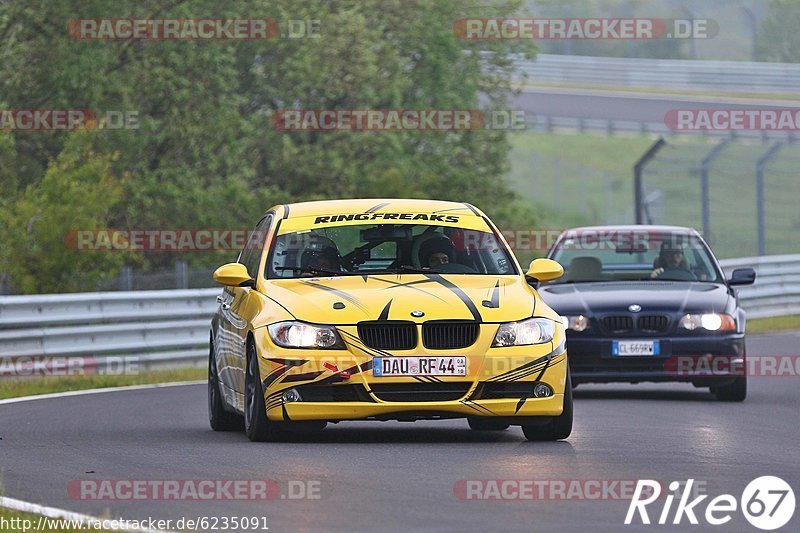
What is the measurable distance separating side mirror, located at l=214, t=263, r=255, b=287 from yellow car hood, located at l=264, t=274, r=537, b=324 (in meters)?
0.30

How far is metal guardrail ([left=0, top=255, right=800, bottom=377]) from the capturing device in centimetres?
2078

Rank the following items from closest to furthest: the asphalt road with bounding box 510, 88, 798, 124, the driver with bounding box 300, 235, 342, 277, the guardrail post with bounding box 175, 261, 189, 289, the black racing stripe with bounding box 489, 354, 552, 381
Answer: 1. the black racing stripe with bounding box 489, 354, 552, 381
2. the driver with bounding box 300, 235, 342, 277
3. the guardrail post with bounding box 175, 261, 189, 289
4. the asphalt road with bounding box 510, 88, 798, 124

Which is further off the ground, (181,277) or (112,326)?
(181,277)

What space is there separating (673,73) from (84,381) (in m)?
47.0

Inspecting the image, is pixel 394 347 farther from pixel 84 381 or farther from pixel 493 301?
pixel 84 381

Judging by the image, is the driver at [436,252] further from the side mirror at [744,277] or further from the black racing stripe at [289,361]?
the side mirror at [744,277]

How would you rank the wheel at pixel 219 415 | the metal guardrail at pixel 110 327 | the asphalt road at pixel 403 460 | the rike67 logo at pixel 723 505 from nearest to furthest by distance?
the rike67 logo at pixel 723 505 → the asphalt road at pixel 403 460 → the wheel at pixel 219 415 → the metal guardrail at pixel 110 327

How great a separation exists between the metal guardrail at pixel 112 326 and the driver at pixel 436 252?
28.6ft

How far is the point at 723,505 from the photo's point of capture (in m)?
8.63

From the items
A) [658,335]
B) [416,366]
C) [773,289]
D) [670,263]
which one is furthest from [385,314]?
[773,289]

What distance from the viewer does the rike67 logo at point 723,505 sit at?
8.18 metres

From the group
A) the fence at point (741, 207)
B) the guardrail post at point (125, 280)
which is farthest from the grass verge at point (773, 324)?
the fence at point (741, 207)

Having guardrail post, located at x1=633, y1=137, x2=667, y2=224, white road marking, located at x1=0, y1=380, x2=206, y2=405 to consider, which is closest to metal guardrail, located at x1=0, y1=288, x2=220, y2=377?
white road marking, located at x1=0, y1=380, x2=206, y2=405

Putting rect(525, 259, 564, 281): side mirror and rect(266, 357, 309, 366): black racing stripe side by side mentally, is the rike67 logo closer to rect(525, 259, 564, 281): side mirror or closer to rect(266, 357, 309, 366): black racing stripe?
rect(266, 357, 309, 366): black racing stripe
